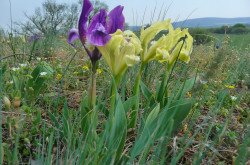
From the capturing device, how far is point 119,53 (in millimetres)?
1225

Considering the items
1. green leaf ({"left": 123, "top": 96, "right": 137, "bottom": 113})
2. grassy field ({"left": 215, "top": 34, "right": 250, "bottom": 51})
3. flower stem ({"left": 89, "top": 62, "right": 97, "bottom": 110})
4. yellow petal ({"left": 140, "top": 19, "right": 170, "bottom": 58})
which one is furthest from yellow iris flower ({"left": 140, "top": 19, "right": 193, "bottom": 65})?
grassy field ({"left": 215, "top": 34, "right": 250, "bottom": 51})

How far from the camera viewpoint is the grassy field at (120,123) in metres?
0.90

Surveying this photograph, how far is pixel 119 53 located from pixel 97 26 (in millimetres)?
118

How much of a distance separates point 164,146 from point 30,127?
2.62ft

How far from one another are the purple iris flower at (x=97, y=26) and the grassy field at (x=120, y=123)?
13 centimetres

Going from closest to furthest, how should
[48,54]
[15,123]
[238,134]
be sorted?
[15,123], [238,134], [48,54]

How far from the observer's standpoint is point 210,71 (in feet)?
3.22

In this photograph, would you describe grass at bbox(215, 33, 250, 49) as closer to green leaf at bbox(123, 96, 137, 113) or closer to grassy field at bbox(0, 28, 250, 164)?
grassy field at bbox(0, 28, 250, 164)

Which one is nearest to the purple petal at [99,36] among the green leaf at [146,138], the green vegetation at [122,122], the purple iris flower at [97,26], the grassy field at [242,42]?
the purple iris flower at [97,26]

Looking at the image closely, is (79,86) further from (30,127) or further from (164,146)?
(164,146)

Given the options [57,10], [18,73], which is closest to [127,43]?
[18,73]

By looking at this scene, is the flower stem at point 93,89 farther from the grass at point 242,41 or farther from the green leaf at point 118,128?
the grass at point 242,41

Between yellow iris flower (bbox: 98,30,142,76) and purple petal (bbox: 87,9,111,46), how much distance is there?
0.13ft

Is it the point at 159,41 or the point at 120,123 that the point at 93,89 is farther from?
the point at 159,41
